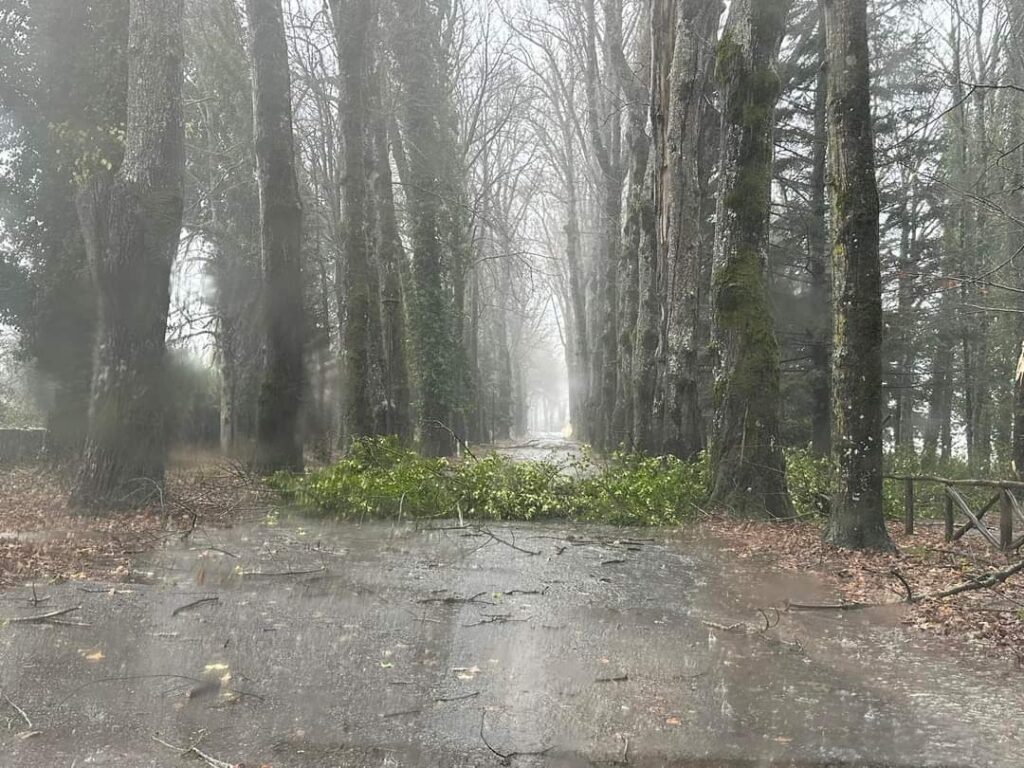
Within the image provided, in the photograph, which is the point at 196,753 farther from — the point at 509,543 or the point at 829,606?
the point at 509,543

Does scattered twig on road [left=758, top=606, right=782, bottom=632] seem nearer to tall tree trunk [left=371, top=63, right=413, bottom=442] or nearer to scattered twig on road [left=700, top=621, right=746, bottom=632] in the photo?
scattered twig on road [left=700, top=621, right=746, bottom=632]

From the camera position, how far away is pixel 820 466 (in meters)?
15.6

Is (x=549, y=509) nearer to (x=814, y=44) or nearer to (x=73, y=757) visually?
(x=73, y=757)


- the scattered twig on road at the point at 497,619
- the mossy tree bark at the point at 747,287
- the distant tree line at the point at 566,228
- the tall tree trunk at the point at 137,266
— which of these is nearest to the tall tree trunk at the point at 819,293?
the distant tree line at the point at 566,228

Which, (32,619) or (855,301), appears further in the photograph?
(855,301)

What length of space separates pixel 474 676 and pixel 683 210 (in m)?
12.8

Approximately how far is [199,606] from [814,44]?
21658mm

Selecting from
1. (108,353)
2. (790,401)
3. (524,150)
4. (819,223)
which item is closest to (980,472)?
(790,401)

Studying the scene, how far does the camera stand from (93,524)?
9.41 m

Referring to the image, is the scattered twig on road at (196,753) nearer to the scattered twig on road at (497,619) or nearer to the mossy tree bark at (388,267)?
the scattered twig on road at (497,619)

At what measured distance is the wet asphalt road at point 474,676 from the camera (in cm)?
399

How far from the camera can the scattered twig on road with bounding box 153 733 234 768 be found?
367 centimetres

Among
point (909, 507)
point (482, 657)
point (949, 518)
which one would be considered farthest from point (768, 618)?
point (909, 507)

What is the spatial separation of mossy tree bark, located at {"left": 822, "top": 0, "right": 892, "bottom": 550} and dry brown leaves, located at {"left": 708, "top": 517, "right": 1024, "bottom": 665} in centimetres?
44
